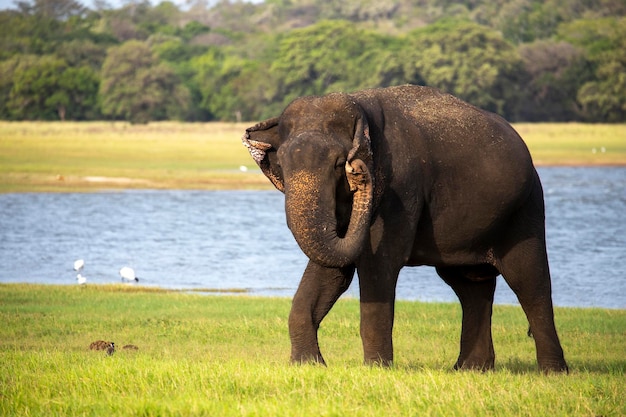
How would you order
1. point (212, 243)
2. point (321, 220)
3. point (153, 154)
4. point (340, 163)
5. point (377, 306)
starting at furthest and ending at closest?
point (153, 154) → point (212, 243) → point (377, 306) → point (340, 163) → point (321, 220)

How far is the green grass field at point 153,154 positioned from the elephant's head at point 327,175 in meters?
26.5

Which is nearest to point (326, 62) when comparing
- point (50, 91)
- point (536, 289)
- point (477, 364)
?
point (50, 91)

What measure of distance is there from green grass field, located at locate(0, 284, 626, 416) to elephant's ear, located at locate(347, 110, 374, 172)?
4.58 ft

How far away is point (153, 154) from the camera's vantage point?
147ft

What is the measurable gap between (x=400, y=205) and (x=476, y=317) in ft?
5.95

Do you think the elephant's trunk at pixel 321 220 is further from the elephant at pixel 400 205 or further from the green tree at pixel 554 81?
the green tree at pixel 554 81

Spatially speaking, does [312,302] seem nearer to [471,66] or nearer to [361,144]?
[361,144]

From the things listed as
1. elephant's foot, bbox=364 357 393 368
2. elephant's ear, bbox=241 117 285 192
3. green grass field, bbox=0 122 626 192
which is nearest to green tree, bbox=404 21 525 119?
green grass field, bbox=0 122 626 192

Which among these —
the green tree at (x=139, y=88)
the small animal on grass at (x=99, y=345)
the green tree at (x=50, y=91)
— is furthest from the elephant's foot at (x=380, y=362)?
the green tree at (x=50, y=91)

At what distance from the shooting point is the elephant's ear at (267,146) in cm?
840

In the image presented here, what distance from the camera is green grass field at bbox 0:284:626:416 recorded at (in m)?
6.74

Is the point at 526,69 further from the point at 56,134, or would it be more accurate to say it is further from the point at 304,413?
the point at 304,413

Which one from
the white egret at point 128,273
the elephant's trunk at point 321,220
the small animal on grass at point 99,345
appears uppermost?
the elephant's trunk at point 321,220

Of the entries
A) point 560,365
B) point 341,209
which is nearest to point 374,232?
point 341,209
